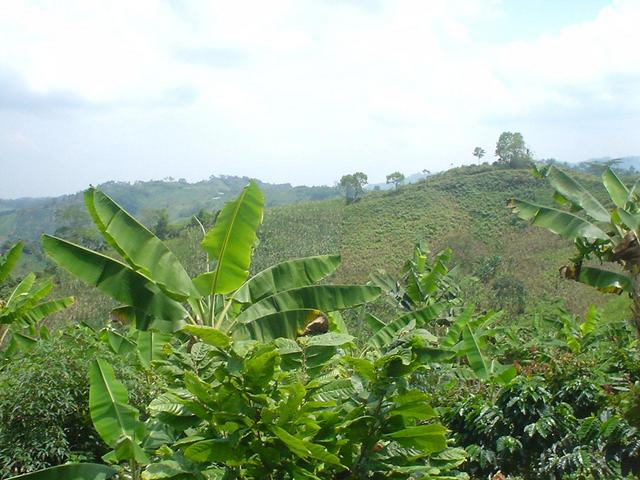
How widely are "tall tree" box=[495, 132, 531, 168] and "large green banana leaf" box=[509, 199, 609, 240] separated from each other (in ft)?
228

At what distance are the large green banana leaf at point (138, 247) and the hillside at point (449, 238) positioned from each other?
96.8 feet

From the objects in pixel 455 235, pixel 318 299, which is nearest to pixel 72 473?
pixel 318 299

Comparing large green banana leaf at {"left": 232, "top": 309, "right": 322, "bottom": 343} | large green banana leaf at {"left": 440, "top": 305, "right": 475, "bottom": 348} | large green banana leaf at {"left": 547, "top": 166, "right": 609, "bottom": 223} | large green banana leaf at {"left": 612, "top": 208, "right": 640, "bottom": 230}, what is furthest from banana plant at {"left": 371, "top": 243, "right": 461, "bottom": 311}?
large green banana leaf at {"left": 232, "top": 309, "right": 322, "bottom": 343}

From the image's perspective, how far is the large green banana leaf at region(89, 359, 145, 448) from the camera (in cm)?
365

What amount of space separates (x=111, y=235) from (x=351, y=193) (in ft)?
270

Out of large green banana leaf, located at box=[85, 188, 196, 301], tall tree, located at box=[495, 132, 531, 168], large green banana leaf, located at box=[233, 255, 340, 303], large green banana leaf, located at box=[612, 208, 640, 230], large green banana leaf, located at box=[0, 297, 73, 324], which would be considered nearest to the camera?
large green banana leaf, located at box=[85, 188, 196, 301]

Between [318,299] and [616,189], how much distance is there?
16.8ft

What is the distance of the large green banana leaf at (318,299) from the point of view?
5074 millimetres

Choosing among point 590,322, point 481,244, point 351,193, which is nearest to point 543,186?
point 481,244

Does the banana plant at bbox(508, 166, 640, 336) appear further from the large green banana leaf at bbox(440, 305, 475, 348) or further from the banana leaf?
the banana leaf

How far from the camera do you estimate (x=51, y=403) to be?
530 centimetres

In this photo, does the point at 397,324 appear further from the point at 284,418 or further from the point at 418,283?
the point at 418,283

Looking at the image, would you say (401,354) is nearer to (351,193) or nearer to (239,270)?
(239,270)

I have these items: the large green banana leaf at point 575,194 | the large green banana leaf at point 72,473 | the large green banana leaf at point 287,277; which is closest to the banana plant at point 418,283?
the large green banana leaf at point 575,194
